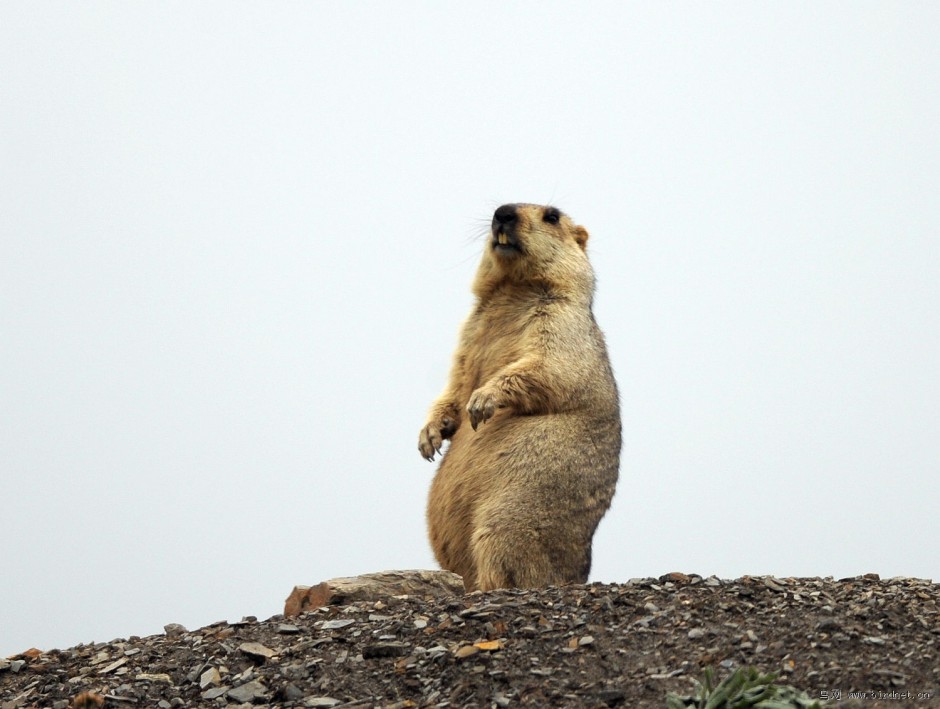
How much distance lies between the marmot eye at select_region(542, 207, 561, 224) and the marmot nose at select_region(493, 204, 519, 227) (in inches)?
14.6

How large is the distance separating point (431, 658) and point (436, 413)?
12.5 feet

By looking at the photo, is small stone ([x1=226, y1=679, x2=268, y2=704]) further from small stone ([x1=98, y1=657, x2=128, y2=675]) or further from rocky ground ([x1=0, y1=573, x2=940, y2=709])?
small stone ([x1=98, y1=657, x2=128, y2=675])

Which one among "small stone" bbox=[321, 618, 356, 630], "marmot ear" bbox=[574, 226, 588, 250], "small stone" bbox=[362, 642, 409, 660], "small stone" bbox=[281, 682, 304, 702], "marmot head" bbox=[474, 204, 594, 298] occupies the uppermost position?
"marmot ear" bbox=[574, 226, 588, 250]

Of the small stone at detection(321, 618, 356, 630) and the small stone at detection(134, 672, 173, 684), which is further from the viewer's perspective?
the small stone at detection(321, 618, 356, 630)

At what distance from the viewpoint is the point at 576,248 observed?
39.4 feet

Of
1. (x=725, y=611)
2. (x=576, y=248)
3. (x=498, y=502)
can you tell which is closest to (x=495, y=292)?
(x=576, y=248)

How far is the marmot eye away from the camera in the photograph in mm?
11875

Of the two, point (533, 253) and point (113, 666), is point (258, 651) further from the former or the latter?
point (533, 253)

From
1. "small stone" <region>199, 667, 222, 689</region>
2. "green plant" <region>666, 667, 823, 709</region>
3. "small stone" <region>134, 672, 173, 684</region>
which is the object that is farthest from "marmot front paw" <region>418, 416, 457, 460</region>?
"green plant" <region>666, 667, 823, 709</region>

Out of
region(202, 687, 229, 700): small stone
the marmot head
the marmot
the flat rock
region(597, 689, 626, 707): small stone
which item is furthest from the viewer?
the marmot head

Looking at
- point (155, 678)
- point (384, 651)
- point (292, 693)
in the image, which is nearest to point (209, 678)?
point (155, 678)

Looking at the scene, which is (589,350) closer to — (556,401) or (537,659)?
(556,401)

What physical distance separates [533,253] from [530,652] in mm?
4570

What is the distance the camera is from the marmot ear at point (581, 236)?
40.4 ft
